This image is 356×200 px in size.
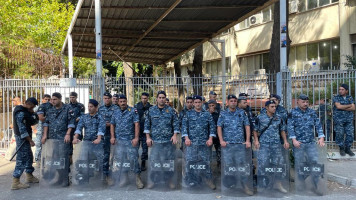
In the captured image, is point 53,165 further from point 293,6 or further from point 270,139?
point 293,6

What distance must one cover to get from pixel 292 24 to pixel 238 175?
14.4 meters

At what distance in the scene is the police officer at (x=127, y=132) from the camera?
19.9 feet

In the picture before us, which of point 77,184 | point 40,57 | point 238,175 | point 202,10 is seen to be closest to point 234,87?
point 202,10

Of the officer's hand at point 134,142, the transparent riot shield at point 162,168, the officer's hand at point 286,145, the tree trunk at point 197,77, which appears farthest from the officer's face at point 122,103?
the tree trunk at point 197,77

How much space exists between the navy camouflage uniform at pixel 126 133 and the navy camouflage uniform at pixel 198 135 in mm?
947

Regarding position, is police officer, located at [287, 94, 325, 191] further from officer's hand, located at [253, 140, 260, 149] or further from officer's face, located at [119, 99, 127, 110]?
officer's face, located at [119, 99, 127, 110]

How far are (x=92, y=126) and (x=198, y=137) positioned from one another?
201cm

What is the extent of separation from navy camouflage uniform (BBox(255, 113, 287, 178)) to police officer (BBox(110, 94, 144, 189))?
220cm

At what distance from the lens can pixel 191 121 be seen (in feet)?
19.9

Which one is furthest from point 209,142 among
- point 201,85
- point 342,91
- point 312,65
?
point 312,65

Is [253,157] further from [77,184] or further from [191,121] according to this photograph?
[77,184]

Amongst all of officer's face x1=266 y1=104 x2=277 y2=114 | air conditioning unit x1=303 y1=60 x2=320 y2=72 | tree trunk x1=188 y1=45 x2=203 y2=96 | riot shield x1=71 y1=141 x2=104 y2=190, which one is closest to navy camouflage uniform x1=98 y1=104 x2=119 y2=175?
riot shield x1=71 y1=141 x2=104 y2=190

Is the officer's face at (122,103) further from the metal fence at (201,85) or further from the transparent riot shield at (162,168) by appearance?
the metal fence at (201,85)

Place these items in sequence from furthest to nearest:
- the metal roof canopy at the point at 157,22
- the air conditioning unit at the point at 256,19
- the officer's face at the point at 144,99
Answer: the air conditioning unit at the point at 256,19 < the metal roof canopy at the point at 157,22 < the officer's face at the point at 144,99
